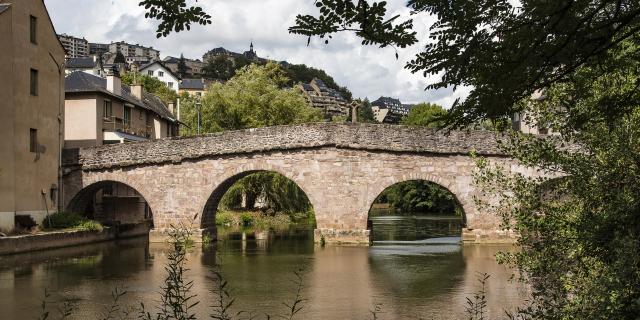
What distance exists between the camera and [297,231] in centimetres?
3183

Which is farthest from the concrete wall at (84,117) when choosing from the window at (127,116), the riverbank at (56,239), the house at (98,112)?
the riverbank at (56,239)

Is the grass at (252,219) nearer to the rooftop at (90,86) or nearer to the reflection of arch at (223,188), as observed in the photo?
the rooftop at (90,86)

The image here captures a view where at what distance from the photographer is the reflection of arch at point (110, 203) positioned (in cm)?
2773

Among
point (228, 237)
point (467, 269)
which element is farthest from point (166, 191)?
point (467, 269)

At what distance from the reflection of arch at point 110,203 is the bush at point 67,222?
1.48m

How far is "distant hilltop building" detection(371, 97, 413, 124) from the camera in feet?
460

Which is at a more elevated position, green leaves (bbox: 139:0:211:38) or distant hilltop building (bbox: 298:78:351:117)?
distant hilltop building (bbox: 298:78:351:117)

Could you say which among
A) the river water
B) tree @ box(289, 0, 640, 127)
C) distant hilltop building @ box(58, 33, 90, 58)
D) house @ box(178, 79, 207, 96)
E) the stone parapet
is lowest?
the river water

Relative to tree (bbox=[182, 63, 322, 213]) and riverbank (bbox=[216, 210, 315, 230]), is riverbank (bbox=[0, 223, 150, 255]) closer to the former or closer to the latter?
riverbank (bbox=[216, 210, 315, 230])

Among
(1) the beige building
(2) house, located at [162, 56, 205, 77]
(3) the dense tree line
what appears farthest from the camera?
(2) house, located at [162, 56, 205, 77]

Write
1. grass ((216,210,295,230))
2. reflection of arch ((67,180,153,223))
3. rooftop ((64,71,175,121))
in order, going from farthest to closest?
grass ((216,210,295,230)) < rooftop ((64,71,175,121)) < reflection of arch ((67,180,153,223))

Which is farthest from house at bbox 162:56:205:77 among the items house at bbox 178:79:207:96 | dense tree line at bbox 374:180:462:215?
dense tree line at bbox 374:180:462:215

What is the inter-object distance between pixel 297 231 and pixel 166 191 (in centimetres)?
779

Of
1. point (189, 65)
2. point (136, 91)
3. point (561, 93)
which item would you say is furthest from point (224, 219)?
point (189, 65)
